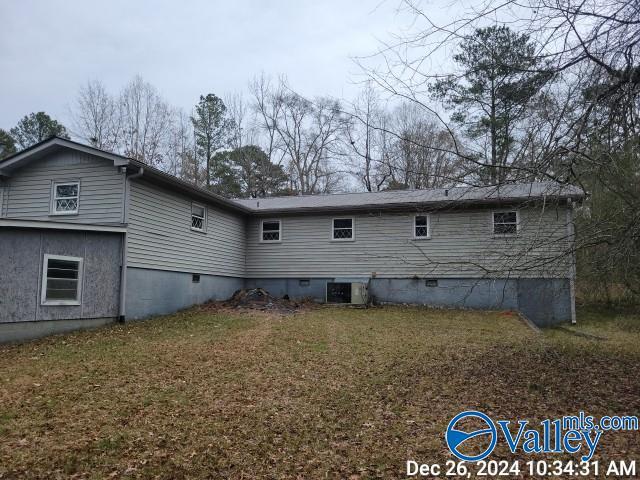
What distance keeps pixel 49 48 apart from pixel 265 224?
9.63 meters

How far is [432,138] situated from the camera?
263 inches

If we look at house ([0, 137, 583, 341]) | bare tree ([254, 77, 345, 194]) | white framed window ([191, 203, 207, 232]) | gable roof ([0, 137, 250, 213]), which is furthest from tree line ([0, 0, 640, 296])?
bare tree ([254, 77, 345, 194])

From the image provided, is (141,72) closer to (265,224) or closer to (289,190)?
(289,190)

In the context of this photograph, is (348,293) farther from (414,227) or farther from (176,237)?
(176,237)

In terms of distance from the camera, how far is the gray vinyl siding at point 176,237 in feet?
36.8

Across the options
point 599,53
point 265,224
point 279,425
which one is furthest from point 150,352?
point 265,224

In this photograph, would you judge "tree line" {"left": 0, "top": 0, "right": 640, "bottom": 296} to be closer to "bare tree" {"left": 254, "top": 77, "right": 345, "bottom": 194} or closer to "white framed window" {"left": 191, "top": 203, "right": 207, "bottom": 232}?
"white framed window" {"left": 191, "top": 203, "right": 207, "bottom": 232}

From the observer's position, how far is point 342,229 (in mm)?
16062

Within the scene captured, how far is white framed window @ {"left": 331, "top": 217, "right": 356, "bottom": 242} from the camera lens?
15898 millimetres

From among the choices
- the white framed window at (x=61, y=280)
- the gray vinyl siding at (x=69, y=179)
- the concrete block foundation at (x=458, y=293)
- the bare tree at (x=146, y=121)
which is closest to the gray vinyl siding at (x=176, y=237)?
the gray vinyl siding at (x=69, y=179)

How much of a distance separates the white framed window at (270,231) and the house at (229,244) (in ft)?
0.15

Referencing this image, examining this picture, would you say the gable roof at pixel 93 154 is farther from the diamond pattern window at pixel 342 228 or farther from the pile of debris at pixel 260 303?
the diamond pattern window at pixel 342 228

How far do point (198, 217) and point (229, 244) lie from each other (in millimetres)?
2098

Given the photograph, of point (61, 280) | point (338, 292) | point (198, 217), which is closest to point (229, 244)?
point (198, 217)
